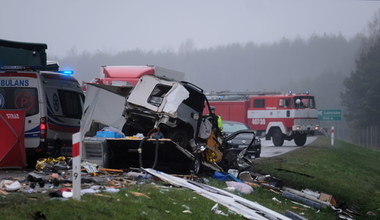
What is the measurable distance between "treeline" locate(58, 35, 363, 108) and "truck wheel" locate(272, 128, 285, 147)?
1429 inches

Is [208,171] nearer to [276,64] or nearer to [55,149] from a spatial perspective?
[55,149]

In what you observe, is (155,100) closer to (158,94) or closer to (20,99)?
(158,94)

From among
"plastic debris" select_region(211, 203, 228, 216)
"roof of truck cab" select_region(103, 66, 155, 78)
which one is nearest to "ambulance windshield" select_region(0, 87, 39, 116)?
"roof of truck cab" select_region(103, 66, 155, 78)

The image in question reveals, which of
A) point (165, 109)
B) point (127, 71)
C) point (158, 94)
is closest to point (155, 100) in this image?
point (158, 94)

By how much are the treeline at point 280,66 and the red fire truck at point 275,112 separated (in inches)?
1264

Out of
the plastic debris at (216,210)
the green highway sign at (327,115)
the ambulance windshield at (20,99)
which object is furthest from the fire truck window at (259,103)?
the plastic debris at (216,210)

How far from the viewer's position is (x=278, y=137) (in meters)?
38.7

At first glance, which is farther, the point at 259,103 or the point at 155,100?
the point at 259,103

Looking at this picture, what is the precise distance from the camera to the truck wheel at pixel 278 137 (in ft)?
125

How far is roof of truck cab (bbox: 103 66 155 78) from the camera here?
1999 centimetres

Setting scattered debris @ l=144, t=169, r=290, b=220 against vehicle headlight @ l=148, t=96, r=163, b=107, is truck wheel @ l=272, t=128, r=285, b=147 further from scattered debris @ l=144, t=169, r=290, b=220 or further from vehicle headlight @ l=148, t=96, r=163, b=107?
scattered debris @ l=144, t=169, r=290, b=220

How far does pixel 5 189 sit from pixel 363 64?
63.5 meters

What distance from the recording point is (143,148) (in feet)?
45.5

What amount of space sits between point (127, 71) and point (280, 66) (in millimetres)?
74743
